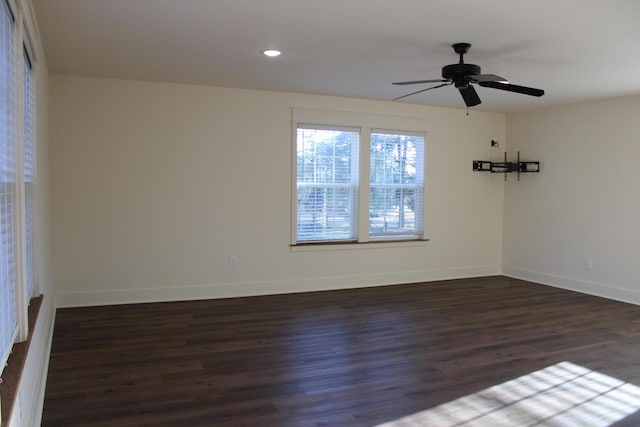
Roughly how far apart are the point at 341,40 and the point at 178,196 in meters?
2.67

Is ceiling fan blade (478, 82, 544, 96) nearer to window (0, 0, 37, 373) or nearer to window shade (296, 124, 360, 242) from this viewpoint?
window shade (296, 124, 360, 242)

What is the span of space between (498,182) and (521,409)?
192 inches

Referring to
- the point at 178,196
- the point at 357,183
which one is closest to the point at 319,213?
the point at 357,183

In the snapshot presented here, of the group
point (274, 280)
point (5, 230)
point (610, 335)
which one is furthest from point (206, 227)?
point (610, 335)

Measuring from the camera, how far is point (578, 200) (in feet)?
20.3

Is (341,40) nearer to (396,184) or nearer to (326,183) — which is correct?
(326,183)

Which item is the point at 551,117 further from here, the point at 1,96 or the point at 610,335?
the point at 1,96

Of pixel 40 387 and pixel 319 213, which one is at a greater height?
pixel 319 213

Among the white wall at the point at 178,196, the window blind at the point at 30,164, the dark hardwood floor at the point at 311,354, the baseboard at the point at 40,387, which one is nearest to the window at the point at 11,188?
the baseboard at the point at 40,387

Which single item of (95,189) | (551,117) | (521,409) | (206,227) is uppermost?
(551,117)

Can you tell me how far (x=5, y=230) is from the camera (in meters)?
1.97

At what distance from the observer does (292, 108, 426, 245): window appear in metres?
5.99

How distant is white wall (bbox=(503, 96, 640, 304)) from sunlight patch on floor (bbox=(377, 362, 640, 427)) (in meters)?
2.93

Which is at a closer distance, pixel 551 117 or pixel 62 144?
pixel 62 144
